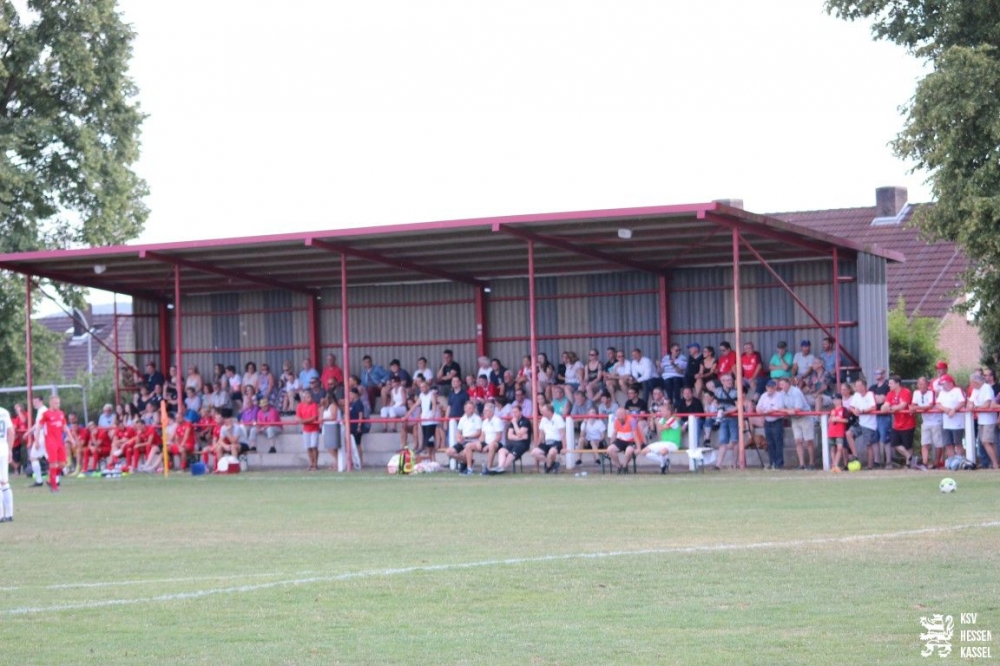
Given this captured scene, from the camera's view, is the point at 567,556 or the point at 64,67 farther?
the point at 64,67

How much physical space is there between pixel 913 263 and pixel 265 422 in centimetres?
2350

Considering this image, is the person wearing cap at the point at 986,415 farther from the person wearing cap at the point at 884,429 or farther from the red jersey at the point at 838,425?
the red jersey at the point at 838,425

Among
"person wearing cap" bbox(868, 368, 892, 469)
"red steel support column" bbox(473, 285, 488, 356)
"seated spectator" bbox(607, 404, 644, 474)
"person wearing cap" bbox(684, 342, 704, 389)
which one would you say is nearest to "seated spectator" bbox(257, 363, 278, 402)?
"red steel support column" bbox(473, 285, 488, 356)

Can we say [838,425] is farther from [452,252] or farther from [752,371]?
[452,252]

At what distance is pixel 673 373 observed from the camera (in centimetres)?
2805

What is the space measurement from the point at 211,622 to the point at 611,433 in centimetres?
1716

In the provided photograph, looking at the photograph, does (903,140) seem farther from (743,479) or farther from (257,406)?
(257,406)

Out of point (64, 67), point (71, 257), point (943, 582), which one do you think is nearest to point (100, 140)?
point (64, 67)

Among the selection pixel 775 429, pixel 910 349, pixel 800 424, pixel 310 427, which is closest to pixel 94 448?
pixel 310 427

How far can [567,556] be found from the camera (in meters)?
11.9

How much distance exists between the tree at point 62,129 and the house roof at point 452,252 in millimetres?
5379

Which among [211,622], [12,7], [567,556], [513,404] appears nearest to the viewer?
[211,622]

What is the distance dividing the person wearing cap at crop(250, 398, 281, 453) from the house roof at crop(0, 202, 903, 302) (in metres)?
3.10

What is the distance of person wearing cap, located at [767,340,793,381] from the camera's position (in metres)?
27.8
